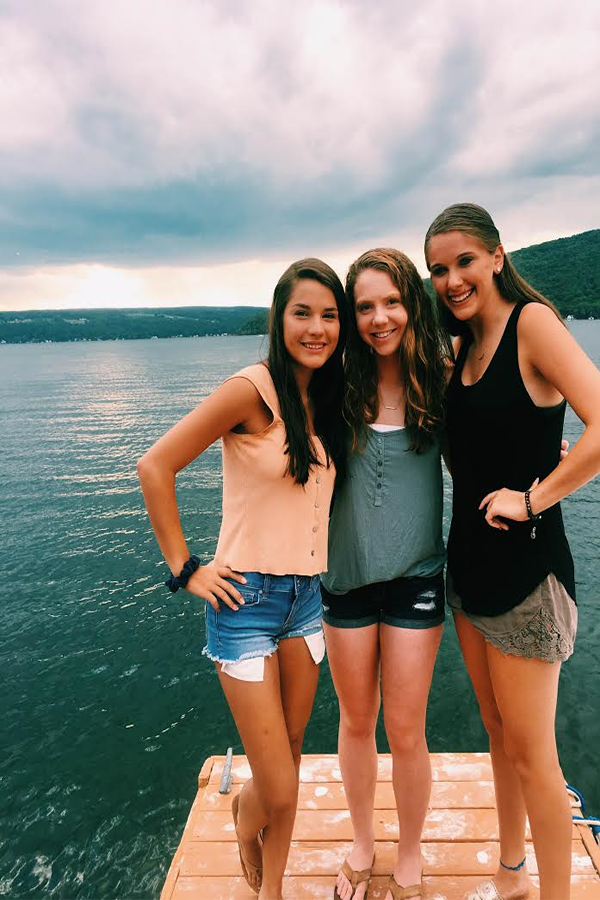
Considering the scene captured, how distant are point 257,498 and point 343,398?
2.25 ft

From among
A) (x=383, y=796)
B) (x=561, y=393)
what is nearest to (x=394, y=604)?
(x=561, y=393)

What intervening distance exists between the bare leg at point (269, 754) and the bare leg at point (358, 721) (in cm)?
20

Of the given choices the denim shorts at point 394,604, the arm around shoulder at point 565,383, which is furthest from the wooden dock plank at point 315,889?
the arm around shoulder at point 565,383

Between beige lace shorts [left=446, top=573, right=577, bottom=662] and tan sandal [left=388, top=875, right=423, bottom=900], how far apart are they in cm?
162

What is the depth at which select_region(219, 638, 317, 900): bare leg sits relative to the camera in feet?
8.17

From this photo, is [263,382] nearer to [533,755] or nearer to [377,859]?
[533,755]

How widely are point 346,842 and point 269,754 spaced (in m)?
1.54

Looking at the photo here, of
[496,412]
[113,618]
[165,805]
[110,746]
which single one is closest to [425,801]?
[496,412]

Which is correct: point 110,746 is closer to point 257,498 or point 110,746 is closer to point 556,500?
point 257,498

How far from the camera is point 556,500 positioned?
2242 millimetres

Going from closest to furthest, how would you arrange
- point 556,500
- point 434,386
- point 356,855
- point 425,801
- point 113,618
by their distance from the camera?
point 556,500 → point 434,386 → point 425,801 → point 356,855 → point 113,618

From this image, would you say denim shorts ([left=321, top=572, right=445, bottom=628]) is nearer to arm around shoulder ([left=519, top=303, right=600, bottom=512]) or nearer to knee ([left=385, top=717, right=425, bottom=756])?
knee ([left=385, top=717, right=425, bottom=756])

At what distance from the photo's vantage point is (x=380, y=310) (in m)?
2.58

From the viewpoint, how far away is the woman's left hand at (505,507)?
2.29 m
